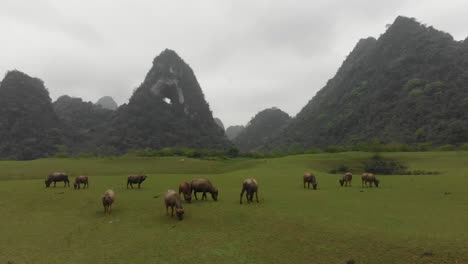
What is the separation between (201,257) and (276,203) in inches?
353

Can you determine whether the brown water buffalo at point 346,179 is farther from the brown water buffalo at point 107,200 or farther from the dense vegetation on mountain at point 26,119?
the dense vegetation on mountain at point 26,119

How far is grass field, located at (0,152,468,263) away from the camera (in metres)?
11.7

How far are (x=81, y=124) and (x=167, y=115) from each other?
37703mm

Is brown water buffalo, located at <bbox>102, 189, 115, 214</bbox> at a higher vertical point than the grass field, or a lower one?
higher

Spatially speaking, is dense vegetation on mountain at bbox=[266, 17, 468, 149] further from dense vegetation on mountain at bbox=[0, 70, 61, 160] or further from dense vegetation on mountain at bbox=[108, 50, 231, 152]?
dense vegetation on mountain at bbox=[0, 70, 61, 160]

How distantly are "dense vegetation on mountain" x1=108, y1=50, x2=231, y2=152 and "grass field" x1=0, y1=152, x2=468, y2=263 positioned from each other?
96116 millimetres

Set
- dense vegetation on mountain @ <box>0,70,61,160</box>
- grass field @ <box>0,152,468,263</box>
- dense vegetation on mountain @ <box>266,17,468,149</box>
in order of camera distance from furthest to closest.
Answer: dense vegetation on mountain @ <box>0,70,61,160</box>, dense vegetation on mountain @ <box>266,17,468,149</box>, grass field @ <box>0,152,468,263</box>

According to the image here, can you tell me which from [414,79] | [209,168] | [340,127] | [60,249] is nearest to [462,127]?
[414,79]

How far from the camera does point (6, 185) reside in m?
28.0

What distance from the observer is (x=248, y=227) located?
48.8 feet

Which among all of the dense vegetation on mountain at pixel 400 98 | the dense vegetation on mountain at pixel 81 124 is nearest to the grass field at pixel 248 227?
the dense vegetation on mountain at pixel 400 98

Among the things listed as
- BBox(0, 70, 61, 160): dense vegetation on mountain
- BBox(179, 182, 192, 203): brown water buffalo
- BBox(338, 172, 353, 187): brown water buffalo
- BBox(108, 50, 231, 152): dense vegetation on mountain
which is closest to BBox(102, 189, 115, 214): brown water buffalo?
BBox(179, 182, 192, 203): brown water buffalo

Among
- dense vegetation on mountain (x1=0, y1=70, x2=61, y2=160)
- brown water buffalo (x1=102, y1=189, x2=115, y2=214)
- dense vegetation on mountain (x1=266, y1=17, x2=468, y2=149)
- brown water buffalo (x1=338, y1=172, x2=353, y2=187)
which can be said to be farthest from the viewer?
dense vegetation on mountain (x1=0, y1=70, x2=61, y2=160)

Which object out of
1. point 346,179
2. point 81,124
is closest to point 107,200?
point 346,179
